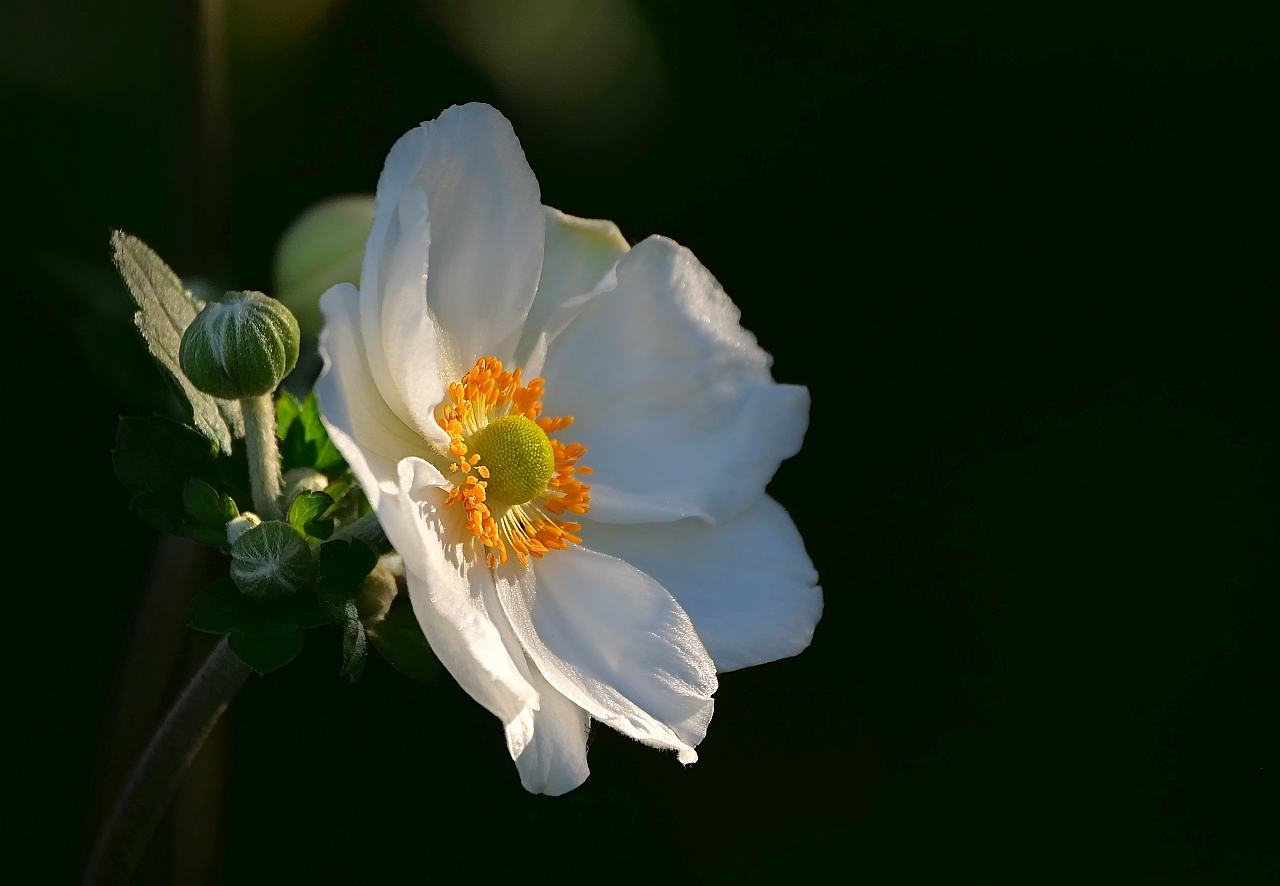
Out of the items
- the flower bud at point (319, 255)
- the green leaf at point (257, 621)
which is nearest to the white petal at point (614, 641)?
the green leaf at point (257, 621)

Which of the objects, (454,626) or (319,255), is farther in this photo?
(319,255)

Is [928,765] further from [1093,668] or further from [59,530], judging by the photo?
[59,530]

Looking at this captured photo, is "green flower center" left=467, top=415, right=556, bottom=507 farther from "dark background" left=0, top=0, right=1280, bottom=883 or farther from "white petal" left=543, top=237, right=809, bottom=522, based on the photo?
"dark background" left=0, top=0, right=1280, bottom=883

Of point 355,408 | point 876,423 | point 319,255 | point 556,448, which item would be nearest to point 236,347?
point 355,408

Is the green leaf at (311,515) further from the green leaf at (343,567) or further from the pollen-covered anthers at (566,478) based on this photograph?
the pollen-covered anthers at (566,478)

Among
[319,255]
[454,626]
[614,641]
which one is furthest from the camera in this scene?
[319,255]

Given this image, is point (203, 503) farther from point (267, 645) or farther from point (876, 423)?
point (876, 423)
